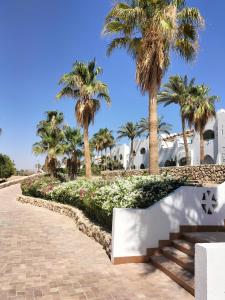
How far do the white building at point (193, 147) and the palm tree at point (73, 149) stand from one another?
12879 mm

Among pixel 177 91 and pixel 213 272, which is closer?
pixel 213 272

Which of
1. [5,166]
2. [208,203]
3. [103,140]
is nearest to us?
[208,203]

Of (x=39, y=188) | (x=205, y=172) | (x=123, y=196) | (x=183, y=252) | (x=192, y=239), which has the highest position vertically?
(x=205, y=172)

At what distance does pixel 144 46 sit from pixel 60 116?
934 inches

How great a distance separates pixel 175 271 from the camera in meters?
6.57

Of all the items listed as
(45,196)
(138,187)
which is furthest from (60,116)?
(138,187)

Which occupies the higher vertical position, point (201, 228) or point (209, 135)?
point (209, 135)

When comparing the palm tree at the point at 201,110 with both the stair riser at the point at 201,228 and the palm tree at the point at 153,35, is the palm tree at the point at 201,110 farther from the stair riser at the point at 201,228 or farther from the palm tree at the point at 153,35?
the stair riser at the point at 201,228

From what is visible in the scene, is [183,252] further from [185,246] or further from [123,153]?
[123,153]

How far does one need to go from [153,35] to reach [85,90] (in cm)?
957

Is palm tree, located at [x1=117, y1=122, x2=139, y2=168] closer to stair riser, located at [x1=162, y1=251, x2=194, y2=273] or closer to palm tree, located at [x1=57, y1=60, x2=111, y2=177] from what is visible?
palm tree, located at [x1=57, y1=60, x2=111, y2=177]

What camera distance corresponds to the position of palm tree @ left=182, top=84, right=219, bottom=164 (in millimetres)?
31484

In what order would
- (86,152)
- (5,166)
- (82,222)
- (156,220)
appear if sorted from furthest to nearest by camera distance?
(5,166) → (86,152) → (82,222) → (156,220)

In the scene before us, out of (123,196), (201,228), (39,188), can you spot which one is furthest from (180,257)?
(39,188)
